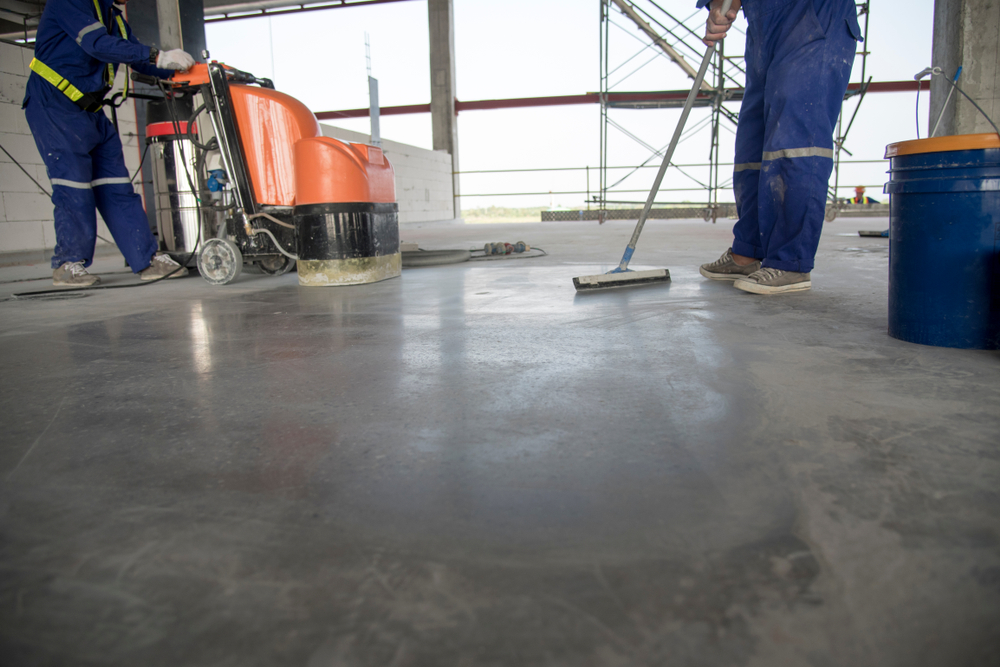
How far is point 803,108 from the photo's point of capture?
84.5 inches

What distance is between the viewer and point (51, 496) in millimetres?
759

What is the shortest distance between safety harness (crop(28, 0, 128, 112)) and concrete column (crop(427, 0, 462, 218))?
11.3m

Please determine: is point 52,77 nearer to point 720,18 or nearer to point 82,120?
point 82,120

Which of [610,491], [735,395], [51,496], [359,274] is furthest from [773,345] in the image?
[359,274]

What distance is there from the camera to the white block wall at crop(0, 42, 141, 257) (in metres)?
4.78

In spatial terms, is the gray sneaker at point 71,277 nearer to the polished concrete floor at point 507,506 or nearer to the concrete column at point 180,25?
the polished concrete floor at point 507,506

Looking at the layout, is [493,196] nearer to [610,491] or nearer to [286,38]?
[286,38]

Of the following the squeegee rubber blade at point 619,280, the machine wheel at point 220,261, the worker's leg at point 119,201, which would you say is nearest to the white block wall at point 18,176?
the worker's leg at point 119,201

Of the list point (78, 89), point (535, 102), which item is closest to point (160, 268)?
point (78, 89)

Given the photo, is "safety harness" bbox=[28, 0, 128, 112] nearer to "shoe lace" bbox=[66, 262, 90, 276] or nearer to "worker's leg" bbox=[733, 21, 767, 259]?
"shoe lace" bbox=[66, 262, 90, 276]

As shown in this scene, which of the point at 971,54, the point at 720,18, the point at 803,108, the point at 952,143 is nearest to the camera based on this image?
the point at 952,143

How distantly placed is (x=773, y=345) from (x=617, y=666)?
119 cm

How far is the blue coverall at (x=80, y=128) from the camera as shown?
9.62 feet

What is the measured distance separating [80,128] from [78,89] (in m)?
0.19
